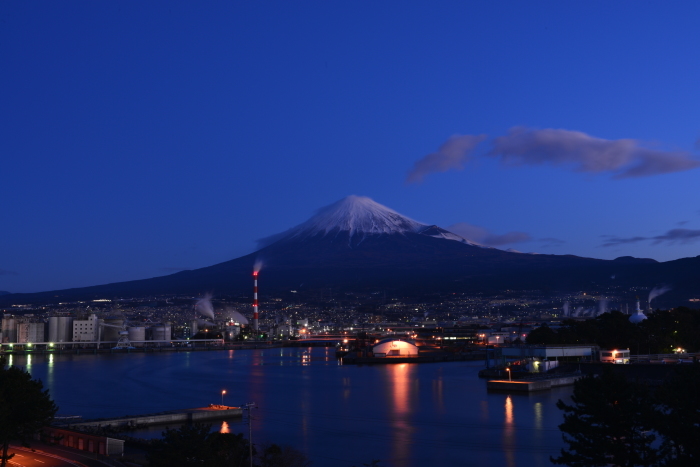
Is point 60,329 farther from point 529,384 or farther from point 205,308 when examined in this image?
point 529,384

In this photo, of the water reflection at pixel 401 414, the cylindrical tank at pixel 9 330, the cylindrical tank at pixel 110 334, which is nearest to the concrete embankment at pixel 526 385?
the water reflection at pixel 401 414

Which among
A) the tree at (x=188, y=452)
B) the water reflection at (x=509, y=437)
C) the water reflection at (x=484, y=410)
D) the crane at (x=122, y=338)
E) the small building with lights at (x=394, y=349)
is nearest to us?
the tree at (x=188, y=452)

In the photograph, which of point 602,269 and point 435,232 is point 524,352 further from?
point 435,232

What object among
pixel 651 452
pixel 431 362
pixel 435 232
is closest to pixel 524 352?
pixel 431 362

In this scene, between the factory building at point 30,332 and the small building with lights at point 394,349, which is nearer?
the small building with lights at point 394,349

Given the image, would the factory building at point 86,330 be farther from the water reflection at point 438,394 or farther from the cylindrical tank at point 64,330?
the water reflection at point 438,394
